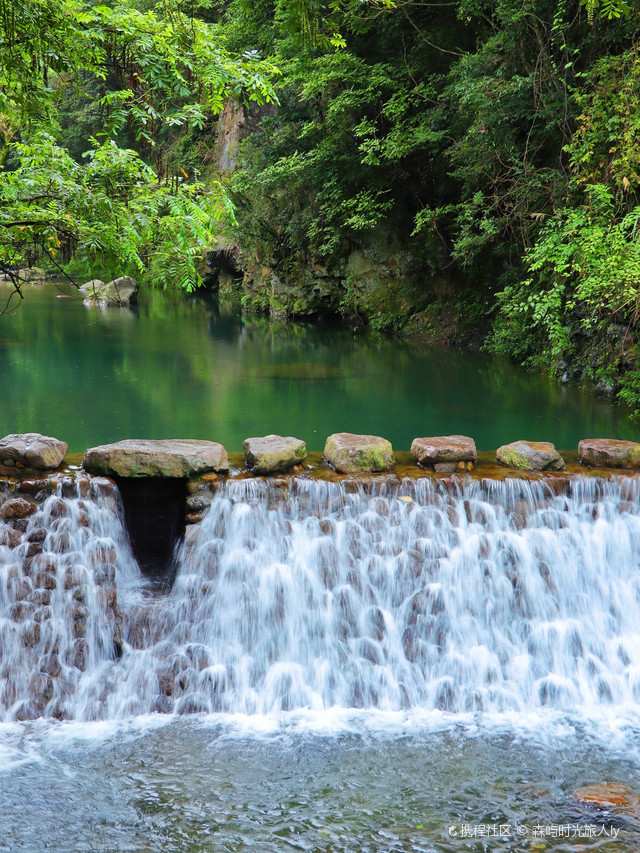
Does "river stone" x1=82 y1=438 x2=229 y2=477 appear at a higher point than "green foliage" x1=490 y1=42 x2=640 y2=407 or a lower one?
lower

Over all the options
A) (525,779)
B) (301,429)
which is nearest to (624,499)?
(525,779)

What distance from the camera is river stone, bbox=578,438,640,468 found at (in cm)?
652

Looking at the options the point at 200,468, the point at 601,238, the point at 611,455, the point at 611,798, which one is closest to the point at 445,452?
the point at 611,455

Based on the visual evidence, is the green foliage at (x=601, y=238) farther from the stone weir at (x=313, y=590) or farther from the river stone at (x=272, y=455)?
the river stone at (x=272, y=455)

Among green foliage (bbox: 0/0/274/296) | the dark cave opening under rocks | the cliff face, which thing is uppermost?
green foliage (bbox: 0/0/274/296)

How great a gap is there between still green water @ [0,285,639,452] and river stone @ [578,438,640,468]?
1.53 m

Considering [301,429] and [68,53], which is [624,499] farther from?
[68,53]

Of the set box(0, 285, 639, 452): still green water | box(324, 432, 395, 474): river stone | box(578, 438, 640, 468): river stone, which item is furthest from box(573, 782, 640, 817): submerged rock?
box(0, 285, 639, 452): still green water

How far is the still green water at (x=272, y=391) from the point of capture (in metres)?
8.93

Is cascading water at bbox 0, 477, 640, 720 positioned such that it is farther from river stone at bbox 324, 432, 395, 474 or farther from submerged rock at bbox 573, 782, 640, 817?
submerged rock at bbox 573, 782, 640, 817

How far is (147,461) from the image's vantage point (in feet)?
19.6

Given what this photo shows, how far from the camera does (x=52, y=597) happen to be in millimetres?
5477

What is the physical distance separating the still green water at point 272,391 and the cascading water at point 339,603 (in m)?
2.11

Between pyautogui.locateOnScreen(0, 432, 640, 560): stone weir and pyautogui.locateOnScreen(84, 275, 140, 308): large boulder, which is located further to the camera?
pyautogui.locateOnScreen(84, 275, 140, 308): large boulder
